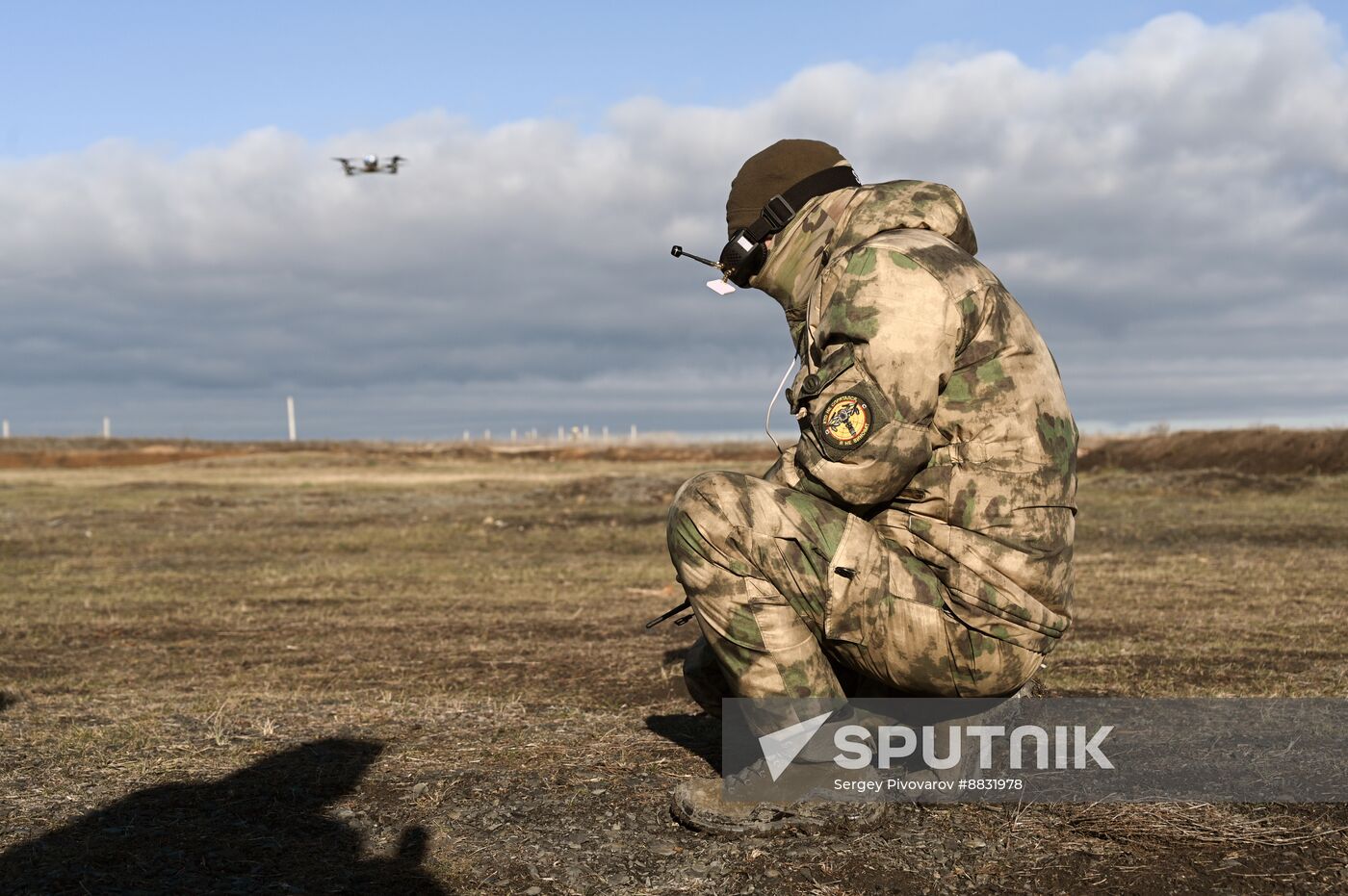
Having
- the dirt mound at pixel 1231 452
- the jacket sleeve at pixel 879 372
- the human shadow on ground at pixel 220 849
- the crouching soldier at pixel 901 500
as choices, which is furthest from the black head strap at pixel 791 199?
the dirt mound at pixel 1231 452

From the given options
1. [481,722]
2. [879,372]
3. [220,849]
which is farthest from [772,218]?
[481,722]

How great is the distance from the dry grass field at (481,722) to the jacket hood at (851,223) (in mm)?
1914

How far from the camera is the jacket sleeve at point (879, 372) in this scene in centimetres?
354

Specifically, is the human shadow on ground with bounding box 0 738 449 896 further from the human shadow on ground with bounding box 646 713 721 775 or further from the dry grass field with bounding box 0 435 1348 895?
the human shadow on ground with bounding box 646 713 721 775

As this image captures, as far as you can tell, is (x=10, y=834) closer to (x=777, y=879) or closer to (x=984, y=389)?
(x=777, y=879)

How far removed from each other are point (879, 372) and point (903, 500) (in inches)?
21.1

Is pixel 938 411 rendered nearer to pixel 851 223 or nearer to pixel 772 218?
pixel 851 223

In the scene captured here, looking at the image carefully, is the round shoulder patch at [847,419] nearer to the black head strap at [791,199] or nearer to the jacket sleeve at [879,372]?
the jacket sleeve at [879,372]

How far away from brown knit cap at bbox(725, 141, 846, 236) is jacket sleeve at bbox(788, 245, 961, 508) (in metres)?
0.59

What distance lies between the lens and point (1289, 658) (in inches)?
288

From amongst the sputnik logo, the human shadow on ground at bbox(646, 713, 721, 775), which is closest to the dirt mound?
the human shadow on ground at bbox(646, 713, 721, 775)

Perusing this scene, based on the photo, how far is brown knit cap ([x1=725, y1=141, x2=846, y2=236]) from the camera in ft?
13.5

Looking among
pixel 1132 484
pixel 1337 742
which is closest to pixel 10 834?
pixel 1337 742

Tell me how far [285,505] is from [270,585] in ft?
44.1
